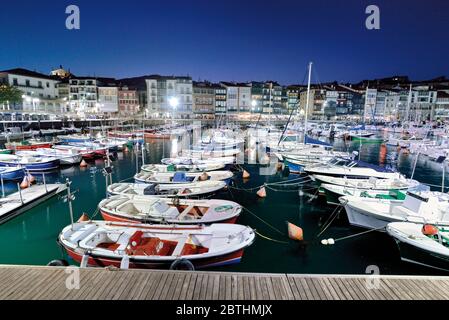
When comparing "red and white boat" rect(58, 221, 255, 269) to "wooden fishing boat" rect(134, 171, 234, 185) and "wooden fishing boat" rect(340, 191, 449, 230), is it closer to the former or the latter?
"wooden fishing boat" rect(340, 191, 449, 230)

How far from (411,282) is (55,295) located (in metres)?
8.48

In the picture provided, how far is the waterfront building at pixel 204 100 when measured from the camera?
98219mm

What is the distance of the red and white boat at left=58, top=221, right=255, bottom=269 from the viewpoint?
9.02m

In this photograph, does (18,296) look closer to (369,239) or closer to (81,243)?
(81,243)

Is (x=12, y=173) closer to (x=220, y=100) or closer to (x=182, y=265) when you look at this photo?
(x=182, y=265)

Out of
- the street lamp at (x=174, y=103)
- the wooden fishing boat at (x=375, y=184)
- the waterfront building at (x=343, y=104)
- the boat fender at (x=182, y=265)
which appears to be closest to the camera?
the boat fender at (x=182, y=265)

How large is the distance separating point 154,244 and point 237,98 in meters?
101

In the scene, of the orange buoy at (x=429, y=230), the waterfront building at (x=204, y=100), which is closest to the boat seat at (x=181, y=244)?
the orange buoy at (x=429, y=230)

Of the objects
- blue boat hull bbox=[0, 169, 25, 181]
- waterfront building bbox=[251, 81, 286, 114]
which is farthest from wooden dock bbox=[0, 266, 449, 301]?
waterfront building bbox=[251, 81, 286, 114]

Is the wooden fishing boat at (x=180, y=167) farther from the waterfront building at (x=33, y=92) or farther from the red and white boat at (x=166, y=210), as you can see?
the waterfront building at (x=33, y=92)

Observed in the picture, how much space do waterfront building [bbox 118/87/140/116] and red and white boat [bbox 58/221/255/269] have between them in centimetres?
8593

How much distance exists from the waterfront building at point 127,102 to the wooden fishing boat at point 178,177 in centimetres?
7636
